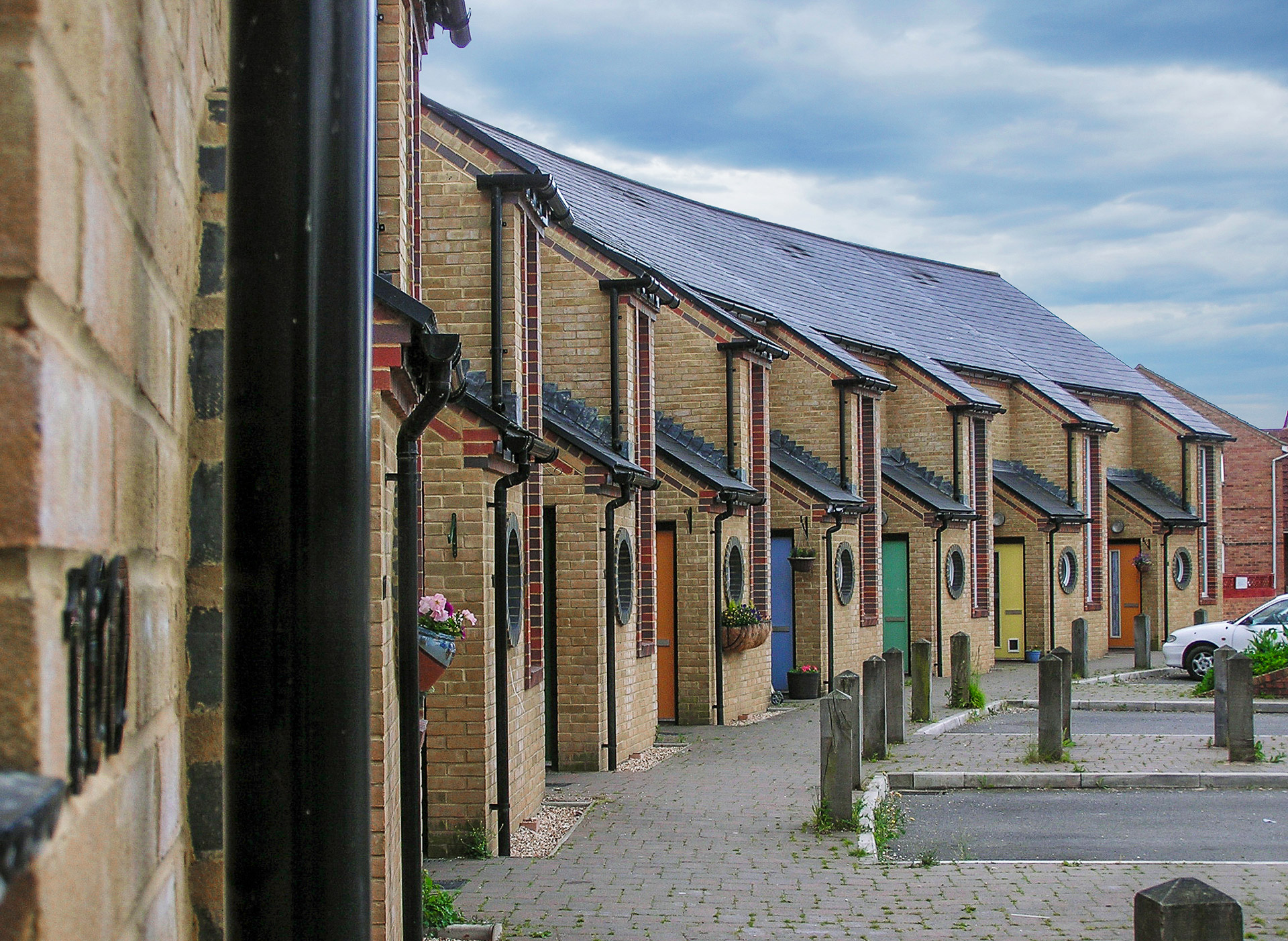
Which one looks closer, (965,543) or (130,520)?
(130,520)

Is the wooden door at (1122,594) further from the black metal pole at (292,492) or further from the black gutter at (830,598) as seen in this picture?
the black metal pole at (292,492)

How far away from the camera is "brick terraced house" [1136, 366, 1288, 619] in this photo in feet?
145

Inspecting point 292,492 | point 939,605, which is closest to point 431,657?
point 292,492

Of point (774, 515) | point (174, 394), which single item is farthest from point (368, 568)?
point (774, 515)

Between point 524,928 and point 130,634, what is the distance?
6356 millimetres

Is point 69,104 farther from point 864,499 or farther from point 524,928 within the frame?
point 864,499

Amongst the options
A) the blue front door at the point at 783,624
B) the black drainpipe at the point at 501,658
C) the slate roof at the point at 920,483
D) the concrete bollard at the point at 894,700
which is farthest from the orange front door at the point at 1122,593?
the black drainpipe at the point at 501,658

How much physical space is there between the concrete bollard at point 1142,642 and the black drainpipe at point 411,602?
921 inches

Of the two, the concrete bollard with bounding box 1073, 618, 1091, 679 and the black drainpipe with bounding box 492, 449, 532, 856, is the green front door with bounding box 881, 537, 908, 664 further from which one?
the black drainpipe with bounding box 492, 449, 532, 856

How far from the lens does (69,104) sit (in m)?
0.98

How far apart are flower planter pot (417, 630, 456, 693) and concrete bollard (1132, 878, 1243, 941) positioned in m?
3.82

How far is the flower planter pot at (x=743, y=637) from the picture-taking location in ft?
57.8

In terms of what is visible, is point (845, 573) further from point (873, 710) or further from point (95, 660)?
point (95, 660)

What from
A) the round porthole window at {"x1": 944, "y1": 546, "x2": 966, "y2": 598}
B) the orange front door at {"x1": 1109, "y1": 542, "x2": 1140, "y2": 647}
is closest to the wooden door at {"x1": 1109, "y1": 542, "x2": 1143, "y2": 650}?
the orange front door at {"x1": 1109, "y1": 542, "x2": 1140, "y2": 647}
